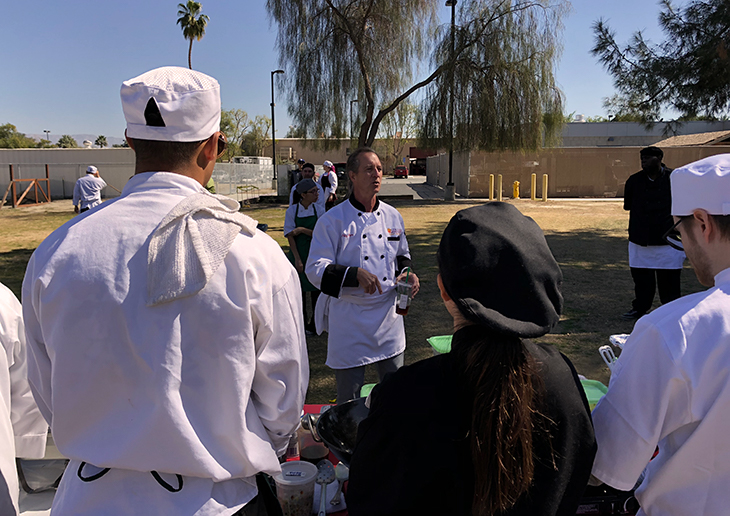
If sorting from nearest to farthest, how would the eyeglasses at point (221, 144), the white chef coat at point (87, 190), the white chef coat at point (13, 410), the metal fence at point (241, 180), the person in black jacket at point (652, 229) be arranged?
the eyeglasses at point (221, 144), the white chef coat at point (13, 410), the person in black jacket at point (652, 229), the white chef coat at point (87, 190), the metal fence at point (241, 180)

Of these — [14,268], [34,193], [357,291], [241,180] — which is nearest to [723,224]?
[357,291]

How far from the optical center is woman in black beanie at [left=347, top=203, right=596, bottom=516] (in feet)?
3.99

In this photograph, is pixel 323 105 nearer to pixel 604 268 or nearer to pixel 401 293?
pixel 604 268

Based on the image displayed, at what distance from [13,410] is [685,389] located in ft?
7.48

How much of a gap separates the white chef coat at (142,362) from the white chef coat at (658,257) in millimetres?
5939

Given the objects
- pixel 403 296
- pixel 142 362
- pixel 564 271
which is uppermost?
pixel 142 362

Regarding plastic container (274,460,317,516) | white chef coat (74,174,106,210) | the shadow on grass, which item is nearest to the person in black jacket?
plastic container (274,460,317,516)

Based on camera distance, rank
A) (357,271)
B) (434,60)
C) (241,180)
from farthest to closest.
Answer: (241,180) → (434,60) → (357,271)

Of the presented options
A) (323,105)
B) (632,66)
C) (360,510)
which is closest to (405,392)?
(360,510)

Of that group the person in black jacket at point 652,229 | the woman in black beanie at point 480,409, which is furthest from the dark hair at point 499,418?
the person in black jacket at point 652,229

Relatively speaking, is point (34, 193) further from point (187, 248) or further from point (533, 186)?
point (187, 248)

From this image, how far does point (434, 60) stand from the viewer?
2273 cm

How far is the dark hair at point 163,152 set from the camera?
1456 mm

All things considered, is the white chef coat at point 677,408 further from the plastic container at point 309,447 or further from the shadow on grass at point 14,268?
the shadow on grass at point 14,268
